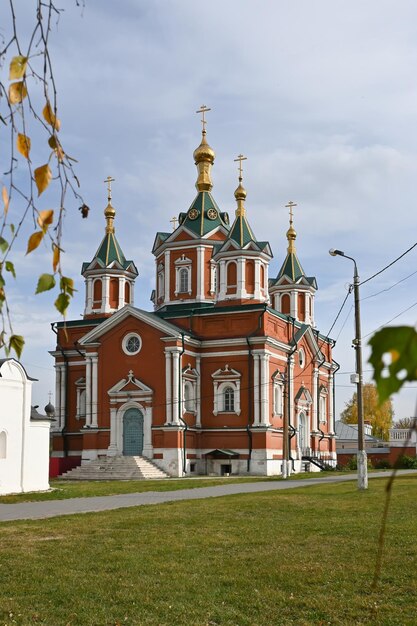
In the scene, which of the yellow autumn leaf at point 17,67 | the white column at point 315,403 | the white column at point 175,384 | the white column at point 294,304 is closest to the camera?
the yellow autumn leaf at point 17,67

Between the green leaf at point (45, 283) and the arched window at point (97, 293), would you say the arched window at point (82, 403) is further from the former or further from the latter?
the green leaf at point (45, 283)

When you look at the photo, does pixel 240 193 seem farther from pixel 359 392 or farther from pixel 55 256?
pixel 55 256

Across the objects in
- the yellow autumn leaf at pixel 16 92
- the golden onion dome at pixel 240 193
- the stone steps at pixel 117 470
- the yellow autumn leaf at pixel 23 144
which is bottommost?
the stone steps at pixel 117 470

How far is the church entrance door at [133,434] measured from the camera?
119ft

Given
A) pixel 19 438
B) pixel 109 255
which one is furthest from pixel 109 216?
pixel 19 438

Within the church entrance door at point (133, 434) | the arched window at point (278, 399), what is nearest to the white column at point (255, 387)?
the arched window at point (278, 399)

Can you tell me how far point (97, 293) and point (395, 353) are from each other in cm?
4201

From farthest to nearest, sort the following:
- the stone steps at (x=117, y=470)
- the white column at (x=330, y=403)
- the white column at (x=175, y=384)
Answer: the white column at (x=330, y=403) → the white column at (x=175, y=384) → the stone steps at (x=117, y=470)

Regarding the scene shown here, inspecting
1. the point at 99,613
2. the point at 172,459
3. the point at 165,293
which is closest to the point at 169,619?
the point at 99,613

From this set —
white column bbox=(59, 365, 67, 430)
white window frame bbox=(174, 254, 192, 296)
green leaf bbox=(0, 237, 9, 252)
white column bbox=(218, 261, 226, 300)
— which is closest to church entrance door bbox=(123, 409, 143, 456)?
white column bbox=(59, 365, 67, 430)

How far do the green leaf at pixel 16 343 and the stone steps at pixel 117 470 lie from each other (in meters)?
31.7

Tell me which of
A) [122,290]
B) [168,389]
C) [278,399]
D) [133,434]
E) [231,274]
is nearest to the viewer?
[168,389]

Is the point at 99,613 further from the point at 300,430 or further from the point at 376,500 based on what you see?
the point at 300,430

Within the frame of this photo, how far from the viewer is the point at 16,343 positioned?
269 cm
